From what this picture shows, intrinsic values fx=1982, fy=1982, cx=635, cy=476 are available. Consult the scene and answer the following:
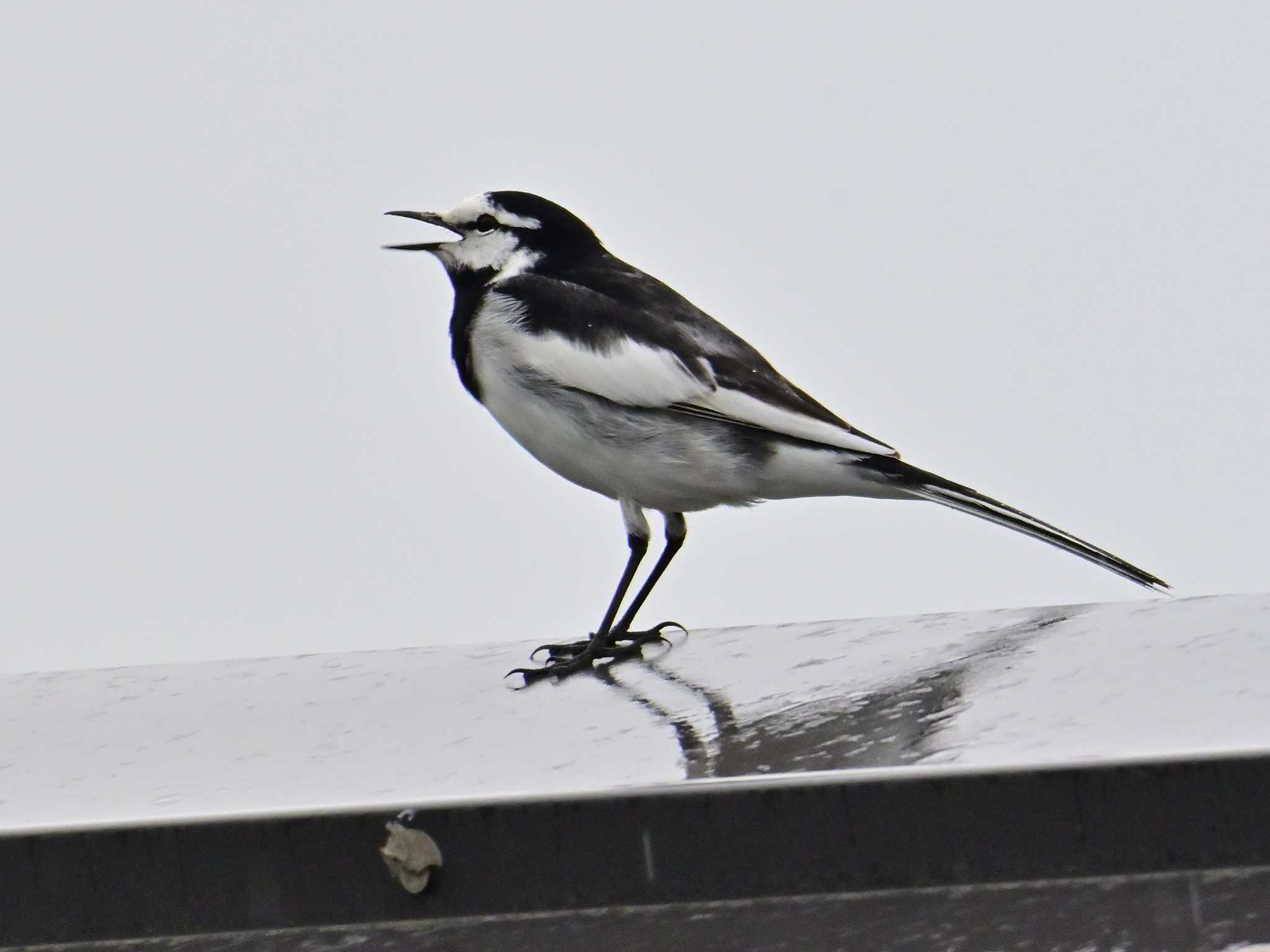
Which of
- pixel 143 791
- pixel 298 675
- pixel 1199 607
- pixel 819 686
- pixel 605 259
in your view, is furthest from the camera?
pixel 605 259

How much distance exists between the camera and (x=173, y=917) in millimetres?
3119

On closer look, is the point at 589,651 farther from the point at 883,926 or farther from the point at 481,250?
the point at 883,926

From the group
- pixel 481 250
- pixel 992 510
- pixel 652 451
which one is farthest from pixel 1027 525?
pixel 481 250

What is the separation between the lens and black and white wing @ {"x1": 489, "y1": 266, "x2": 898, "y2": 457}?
546 centimetres

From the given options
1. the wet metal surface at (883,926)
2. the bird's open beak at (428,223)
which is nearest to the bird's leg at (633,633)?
the bird's open beak at (428,223)

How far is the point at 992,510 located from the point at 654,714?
1.48m

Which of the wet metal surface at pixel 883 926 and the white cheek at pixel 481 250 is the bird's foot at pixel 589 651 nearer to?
the white cheek at pixel 481 250

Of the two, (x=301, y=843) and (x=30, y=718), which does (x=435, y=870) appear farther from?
(x=30, y=718)

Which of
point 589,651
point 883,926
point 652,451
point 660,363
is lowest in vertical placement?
point 883,926

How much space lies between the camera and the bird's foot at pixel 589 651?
4746mm

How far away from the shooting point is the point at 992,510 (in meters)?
4.99

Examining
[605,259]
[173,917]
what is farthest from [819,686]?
[605,259]

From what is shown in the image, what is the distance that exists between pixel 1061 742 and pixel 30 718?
255 cm

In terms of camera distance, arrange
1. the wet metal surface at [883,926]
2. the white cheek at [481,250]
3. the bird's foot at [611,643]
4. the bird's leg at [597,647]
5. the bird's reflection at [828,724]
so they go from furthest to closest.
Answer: the white cheek at [481,250] → the bird's foot at [611,643] → the bird's leg at [597,647] → the bird's reflection at [828,724] → the wet metal surface at [883,926]
